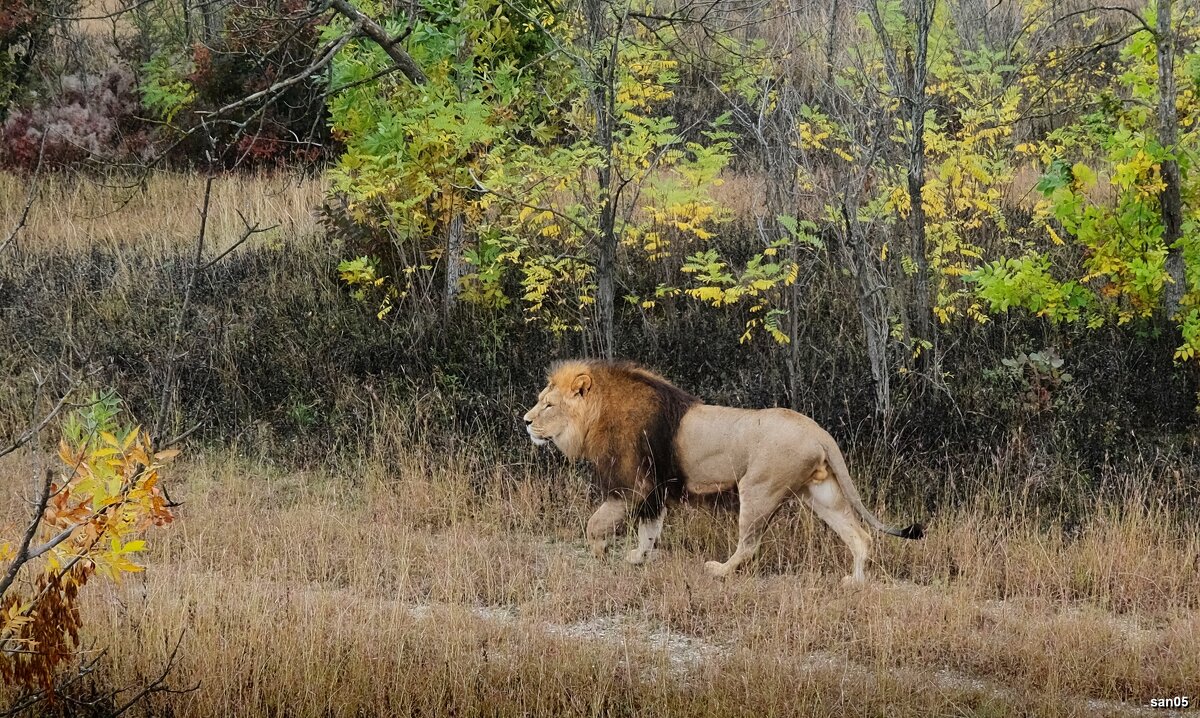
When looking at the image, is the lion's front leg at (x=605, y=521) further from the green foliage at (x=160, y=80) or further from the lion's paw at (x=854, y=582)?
the green foliage at (x=160, y=80)

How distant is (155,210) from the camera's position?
50.1 feet

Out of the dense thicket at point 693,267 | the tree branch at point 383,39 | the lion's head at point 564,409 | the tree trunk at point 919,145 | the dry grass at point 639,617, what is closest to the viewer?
the dry grass at point 639,617

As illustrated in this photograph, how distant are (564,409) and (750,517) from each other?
44.4 inches

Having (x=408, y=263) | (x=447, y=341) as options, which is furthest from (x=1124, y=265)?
(x=408, y=263)

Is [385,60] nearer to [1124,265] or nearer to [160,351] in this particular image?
[160,351]

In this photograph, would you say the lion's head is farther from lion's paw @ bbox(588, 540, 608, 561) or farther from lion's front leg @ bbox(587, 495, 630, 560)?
lion's paw @ bbox(588, 540, 608, 561)

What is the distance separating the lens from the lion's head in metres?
6.58

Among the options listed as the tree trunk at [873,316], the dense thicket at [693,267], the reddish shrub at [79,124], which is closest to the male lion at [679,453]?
the dense thicket at [693,267]

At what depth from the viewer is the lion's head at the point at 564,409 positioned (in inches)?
259

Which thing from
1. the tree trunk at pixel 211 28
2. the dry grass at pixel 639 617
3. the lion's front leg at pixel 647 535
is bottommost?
the dry grass at pixel 639 617

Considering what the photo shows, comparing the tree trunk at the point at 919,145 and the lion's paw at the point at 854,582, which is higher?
the tree trunk at the point at 919,145

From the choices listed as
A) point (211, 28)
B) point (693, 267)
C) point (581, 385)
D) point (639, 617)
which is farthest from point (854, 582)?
point (211, 28)

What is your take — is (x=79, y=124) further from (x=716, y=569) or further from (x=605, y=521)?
(x=716, y=569)

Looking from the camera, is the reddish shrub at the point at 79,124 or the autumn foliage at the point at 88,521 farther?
the reddish shrub at the point at 79,124
